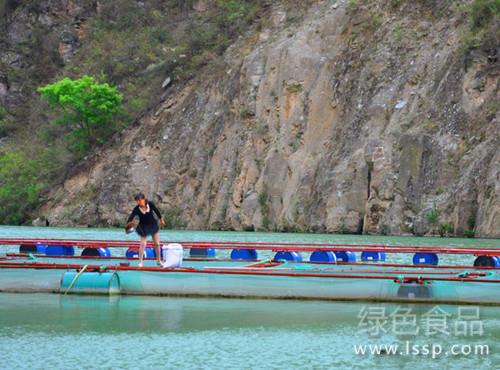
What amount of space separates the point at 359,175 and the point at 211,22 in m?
28.5

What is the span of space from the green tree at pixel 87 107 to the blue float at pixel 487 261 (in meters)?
55.5

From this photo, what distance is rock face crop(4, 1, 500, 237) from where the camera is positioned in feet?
181

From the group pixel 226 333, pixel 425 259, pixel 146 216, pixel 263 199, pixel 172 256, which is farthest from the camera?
pixel 263 199

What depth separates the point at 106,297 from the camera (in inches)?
957

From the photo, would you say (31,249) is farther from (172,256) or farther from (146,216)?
(146,216)

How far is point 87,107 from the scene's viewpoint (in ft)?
272

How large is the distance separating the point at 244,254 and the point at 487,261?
732 cm

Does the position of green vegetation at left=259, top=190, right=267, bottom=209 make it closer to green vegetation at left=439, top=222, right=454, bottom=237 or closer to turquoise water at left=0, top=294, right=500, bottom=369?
green vegetation at left=439, top=222, right=454, bottom=237

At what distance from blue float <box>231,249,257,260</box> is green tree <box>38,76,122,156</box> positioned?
167 ft

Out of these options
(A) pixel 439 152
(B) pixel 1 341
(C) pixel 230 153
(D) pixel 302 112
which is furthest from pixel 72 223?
(B) pixel 1 341

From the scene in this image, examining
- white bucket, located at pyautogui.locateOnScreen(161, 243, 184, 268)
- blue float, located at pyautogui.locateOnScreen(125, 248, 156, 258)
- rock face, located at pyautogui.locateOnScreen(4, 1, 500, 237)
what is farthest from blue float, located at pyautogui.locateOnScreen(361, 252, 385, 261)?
rock face, located at pyautogui.locateOnScreen(4, 1, 500, 237)

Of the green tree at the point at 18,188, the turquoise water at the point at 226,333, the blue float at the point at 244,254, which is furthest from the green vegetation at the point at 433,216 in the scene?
the green tree at the point at 18,188

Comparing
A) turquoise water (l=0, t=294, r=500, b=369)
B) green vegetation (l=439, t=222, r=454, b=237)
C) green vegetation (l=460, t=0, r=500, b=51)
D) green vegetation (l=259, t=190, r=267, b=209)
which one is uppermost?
green vegetation (l=460, t=0, r=500, b=51)

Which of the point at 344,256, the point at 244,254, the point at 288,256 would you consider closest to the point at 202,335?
the point at 288,256
